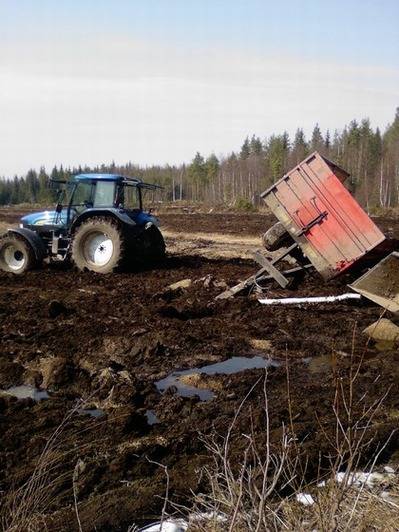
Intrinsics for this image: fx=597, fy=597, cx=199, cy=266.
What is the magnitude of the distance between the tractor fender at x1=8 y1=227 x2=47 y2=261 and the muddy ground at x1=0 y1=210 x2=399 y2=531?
4.46 ft

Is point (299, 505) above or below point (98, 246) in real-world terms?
below

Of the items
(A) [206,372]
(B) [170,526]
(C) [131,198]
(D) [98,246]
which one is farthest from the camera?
(C) [131,198]

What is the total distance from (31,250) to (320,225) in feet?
20.6

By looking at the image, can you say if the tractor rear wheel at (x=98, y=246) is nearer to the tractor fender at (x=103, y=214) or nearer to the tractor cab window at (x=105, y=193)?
the tractor fender at (x=103, y=214)

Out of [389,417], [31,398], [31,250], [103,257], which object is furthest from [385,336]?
[31,250]

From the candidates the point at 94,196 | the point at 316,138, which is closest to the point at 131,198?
the point at 94,196

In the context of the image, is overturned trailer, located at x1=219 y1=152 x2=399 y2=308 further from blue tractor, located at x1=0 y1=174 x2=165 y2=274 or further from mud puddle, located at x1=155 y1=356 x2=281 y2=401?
blue tractor, located at x1=0 y1=174 x2=165 y2=274

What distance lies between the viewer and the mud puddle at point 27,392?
17.9ft

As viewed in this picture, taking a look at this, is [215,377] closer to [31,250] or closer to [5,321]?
[5,321]

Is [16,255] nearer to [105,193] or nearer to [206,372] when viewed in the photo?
[105,193]

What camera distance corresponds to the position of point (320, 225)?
899 centimetres

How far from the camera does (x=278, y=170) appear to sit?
234 feet

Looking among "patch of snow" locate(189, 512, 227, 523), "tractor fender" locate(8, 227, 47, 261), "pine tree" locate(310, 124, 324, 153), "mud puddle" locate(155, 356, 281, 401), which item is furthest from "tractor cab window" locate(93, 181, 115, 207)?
"pine tree" locate(310, 124, 324, 153)

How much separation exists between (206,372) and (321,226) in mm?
3638
